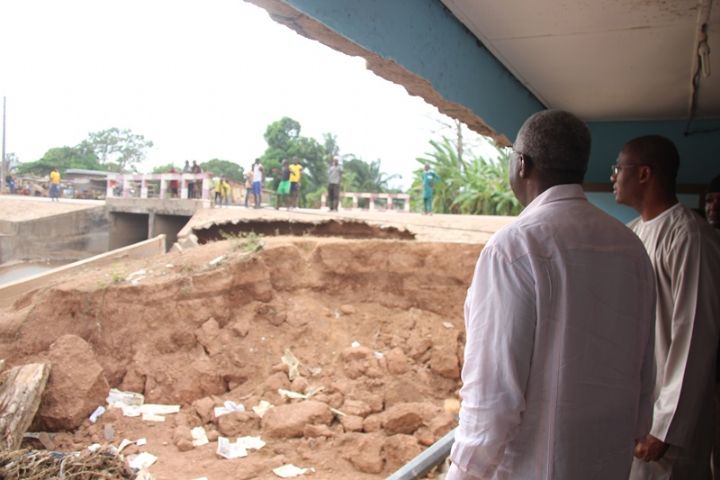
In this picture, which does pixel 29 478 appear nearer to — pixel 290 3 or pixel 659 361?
pixel 290 3

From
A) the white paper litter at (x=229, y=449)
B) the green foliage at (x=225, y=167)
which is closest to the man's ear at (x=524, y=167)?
the white paper litter at (x=229, y=449)

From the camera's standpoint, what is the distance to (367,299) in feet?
34.9

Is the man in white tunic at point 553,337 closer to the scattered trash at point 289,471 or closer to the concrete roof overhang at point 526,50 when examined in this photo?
the concrete roof overhang at point 526,50

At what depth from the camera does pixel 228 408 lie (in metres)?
8.02

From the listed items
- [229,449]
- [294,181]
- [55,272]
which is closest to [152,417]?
[229,449]

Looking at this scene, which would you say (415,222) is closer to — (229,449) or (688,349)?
(229,449)

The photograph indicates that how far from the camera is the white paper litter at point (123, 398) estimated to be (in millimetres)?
7898

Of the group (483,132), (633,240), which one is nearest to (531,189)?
(633,240)

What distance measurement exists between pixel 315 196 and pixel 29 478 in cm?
2715

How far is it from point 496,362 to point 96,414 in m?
7.50

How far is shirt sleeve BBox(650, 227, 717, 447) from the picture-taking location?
2.32 metres

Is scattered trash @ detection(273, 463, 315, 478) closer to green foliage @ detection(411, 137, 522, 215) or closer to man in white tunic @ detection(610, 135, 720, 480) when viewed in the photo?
man in white tunic @ detection(610, 135, 720, 480)

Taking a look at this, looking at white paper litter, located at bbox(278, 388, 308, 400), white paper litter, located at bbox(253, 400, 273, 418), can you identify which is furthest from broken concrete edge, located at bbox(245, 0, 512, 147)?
white paper litter, located at bbox(278, 388, 308, 400)

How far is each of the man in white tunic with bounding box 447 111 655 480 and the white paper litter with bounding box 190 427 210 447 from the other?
6349 millimetres
